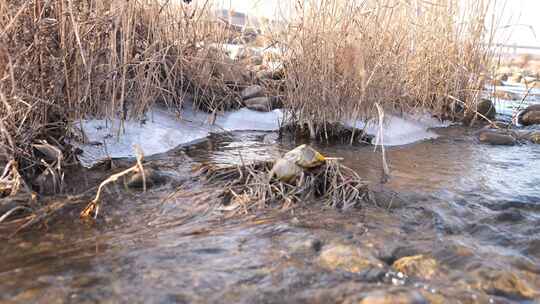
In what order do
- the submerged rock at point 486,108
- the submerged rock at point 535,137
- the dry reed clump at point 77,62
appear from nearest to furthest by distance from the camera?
the dry reed clump at point 77,62, the submerged rock at point 535,137, the submerged rock at point 486,108

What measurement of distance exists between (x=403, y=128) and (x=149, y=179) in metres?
2.81

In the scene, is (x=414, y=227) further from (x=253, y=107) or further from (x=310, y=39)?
(x=253, y=107)

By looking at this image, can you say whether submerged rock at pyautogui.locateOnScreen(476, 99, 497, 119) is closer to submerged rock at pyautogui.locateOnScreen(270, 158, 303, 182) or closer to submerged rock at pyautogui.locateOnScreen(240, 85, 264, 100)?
submerged rock at pyautogui.locateOnScreen(240, 85, 264, 100)

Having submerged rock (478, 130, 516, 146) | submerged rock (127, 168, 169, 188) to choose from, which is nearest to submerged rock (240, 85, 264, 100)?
submerged rock (478, 130, 516, 146)

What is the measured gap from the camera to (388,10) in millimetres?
3977

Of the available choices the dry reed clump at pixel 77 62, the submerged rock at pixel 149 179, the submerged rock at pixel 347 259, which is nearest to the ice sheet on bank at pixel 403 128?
the dry reed clump at pixel 77 62

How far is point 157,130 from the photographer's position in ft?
12.5

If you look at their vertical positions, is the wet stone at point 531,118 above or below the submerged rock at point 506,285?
above

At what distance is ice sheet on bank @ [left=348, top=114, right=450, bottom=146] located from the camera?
4.29 m

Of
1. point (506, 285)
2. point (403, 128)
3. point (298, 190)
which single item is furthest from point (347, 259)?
point (403, 128)

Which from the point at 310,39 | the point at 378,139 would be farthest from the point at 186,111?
the point at 378,139

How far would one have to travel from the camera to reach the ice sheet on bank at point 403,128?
4.29 metres

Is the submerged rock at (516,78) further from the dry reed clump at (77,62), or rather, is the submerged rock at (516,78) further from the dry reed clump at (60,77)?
the dry reed clump at (60,77)

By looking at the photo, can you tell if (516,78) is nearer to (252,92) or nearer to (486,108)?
(486,108)
